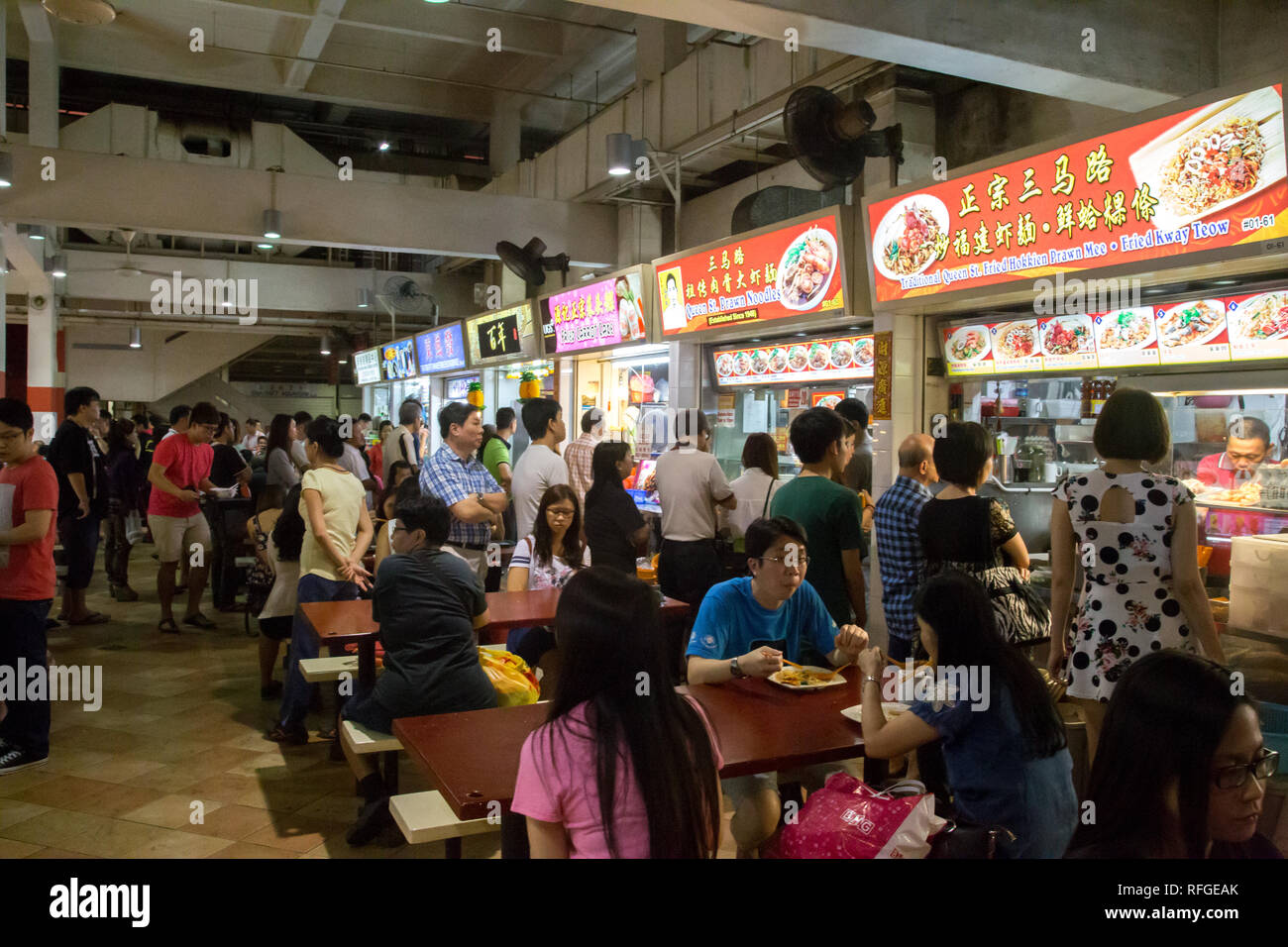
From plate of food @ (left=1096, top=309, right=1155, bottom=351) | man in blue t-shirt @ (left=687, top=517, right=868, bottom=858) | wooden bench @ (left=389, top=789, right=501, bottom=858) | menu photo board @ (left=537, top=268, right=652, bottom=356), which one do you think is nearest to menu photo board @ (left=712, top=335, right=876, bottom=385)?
menu photo board @ (left=537, top=268, right=652, bottom=356)

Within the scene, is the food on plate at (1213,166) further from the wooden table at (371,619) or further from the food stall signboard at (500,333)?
the food stall signboard at (500,333)

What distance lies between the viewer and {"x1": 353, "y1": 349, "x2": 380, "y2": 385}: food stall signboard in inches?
615

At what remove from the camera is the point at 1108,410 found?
124 inches

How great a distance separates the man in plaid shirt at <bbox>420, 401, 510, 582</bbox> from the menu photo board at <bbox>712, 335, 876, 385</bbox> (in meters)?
2.77

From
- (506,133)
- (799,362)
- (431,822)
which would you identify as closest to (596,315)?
(799,362)

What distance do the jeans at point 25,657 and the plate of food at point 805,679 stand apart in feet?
11.2

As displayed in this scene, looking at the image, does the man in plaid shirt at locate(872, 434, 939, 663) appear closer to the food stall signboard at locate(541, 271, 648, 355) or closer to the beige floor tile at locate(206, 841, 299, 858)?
the beige floor tile at locate(206, 841, 299, 858)

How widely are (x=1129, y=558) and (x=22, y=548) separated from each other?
4.60 meters

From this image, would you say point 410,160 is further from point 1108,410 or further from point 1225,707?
point 1225,707

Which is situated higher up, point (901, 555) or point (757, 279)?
point (757, 279)

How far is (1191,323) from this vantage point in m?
4.46

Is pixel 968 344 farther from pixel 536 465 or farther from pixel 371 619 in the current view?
pixel 371 619

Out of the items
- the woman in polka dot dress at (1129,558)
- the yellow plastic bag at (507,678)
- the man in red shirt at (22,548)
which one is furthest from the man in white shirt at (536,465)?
the woman in polka dot dress at (1129,558)
